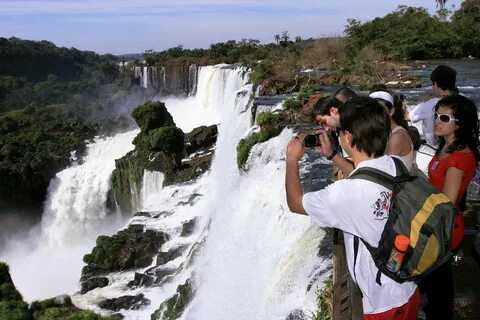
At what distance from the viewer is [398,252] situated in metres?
2.21

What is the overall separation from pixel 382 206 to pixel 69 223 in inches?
1061

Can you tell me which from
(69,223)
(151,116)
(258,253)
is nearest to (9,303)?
(258,253)

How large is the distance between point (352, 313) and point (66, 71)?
101 meters

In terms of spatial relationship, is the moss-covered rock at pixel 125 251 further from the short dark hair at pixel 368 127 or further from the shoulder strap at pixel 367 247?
the short dark hair at pixel 368 127

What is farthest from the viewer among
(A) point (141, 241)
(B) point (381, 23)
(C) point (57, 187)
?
Result: (B) point (381, 23)

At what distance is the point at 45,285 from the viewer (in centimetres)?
1967

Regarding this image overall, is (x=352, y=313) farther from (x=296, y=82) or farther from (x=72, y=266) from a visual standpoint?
(x=72, y=266)

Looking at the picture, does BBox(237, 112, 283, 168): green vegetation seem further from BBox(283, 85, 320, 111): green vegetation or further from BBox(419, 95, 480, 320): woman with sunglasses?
BBox(419, 95, 480, 320): woman with sunglasses

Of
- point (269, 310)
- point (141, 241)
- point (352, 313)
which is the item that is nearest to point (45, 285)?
point (141, 241)

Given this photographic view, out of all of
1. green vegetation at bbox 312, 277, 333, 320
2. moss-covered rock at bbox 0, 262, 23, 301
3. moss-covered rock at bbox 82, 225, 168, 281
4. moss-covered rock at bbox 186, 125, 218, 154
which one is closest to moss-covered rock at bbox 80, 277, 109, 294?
moss-covered rock at bbox 82, 225, 168, 281

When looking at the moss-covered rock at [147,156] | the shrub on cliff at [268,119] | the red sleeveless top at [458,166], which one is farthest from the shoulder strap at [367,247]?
the moss-covered rock at [147,156]

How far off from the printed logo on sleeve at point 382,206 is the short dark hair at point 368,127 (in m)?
0.23

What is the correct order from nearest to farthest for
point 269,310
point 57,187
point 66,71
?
point 269,310, point 57,187, point 66,71

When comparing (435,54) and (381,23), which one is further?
(381,23)
